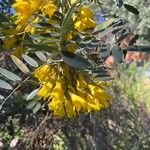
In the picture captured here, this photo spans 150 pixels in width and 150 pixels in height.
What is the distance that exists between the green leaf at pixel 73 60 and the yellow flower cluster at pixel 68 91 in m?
0.08

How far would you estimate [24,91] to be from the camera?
1.60 m

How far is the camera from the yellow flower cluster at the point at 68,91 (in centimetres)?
86

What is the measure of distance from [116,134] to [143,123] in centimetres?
52

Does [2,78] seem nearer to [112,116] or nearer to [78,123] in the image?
[78,123]

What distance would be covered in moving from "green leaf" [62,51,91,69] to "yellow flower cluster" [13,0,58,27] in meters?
0.14

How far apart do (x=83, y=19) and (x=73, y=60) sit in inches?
5.6

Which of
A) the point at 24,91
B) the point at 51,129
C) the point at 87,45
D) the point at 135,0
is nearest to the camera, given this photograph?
the point at 87,45

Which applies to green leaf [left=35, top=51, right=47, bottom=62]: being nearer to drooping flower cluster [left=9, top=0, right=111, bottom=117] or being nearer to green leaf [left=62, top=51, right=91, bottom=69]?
drooping flower cluster [left=9, top=0, right=111, bottom=117]

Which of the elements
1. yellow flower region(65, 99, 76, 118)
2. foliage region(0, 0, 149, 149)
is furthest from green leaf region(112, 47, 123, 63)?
yellow flower region(65, 99, 76, 118)

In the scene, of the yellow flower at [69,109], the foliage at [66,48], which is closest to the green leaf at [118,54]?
the foliage at [66,48]

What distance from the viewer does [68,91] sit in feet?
2.85

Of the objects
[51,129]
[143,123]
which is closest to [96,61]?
[51,129]

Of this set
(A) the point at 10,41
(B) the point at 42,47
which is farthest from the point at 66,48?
(A) the point at 10,41

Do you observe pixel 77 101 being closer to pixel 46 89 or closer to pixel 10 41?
pixel 46 89
